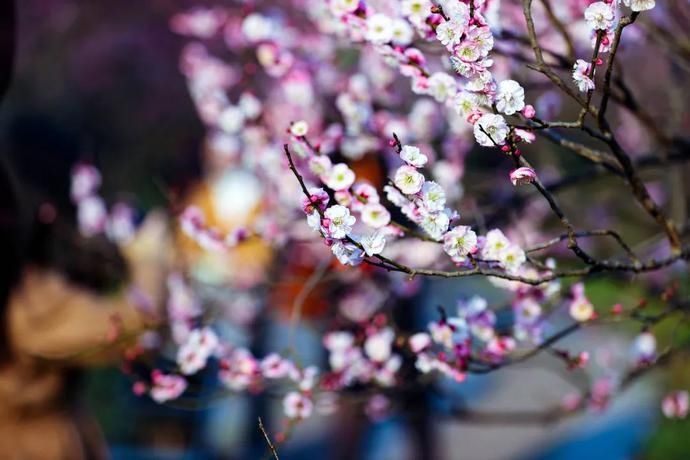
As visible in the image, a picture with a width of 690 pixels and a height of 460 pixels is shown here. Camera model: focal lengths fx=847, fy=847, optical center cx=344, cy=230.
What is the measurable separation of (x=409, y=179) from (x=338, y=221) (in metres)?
0.18

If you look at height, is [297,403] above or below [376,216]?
below

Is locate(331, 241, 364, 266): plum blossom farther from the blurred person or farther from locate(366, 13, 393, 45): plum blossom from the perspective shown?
the blurred person

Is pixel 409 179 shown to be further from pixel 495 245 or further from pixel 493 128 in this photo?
pixel 495 245

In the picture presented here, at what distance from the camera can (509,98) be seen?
5.56 ft

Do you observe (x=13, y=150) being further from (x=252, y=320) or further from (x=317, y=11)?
(x=317, y=11)

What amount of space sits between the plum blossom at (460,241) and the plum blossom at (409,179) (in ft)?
0.46

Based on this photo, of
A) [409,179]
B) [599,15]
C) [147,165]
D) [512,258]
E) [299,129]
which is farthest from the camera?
[147,165]

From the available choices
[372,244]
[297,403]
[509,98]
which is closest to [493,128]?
[509,98]

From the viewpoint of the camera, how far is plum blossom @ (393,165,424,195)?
5.70 feet

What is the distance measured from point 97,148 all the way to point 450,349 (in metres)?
6.78

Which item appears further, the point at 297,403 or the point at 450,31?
the point at 297,403

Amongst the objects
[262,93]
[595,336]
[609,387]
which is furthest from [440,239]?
[595,336]

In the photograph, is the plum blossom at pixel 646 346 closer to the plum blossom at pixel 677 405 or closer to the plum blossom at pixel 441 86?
the plum blossom at pixel 677 405

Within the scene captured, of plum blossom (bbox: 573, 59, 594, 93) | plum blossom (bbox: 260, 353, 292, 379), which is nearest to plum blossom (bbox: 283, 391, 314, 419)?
plum blossom (bbox: 260, 353, 292, 379)
